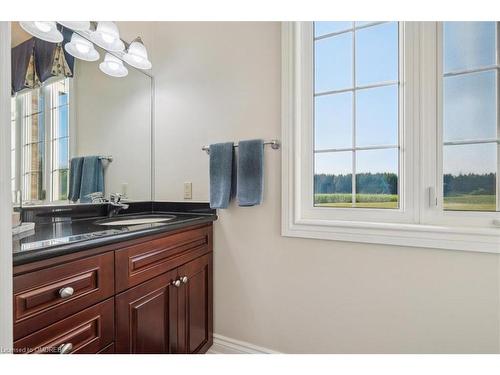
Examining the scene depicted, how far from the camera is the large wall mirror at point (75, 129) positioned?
1.15 m

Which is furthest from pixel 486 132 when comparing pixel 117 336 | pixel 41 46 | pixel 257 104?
pixel 41 46

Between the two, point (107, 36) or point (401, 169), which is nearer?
point (401, 169)

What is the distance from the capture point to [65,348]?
76cm

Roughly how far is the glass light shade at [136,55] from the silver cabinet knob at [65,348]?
153cm

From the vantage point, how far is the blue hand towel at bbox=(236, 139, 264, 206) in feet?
4.51

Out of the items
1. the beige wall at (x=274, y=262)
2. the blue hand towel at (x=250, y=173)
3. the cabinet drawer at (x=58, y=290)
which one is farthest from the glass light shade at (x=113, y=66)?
the cabinet drawer at (x=58, y=290)

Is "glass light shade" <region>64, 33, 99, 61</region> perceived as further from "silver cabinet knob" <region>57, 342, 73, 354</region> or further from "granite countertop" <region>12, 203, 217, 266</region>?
"silver cabinet knob" <region>57, 342, 73, 354</region>

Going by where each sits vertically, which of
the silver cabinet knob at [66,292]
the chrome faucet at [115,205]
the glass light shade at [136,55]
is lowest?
the silver cabinet knob at [66,292]

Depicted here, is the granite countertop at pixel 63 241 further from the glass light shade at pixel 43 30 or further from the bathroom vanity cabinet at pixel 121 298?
the glass light shade at pixel 43 30

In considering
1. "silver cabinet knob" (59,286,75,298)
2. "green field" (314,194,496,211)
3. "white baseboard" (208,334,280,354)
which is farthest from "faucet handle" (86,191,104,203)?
"green field" (314,194,496,211)

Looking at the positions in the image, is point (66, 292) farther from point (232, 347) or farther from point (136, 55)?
point (136, 55)

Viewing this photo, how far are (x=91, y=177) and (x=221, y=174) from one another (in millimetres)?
750

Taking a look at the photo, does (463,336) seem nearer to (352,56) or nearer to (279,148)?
(279,148)

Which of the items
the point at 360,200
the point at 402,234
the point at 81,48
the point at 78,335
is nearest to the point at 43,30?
the point at 81,48
